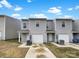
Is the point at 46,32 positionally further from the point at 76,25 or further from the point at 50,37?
the point at 76,25

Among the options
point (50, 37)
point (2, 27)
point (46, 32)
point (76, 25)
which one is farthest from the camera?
point (76, 25)

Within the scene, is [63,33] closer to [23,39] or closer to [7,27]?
[23,39]

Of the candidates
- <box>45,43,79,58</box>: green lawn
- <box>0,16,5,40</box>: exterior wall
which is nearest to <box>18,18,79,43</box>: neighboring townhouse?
<box>0,16,5,40</box>: exterior wall

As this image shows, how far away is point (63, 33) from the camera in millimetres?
27031

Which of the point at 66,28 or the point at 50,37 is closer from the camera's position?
the point at 66,28

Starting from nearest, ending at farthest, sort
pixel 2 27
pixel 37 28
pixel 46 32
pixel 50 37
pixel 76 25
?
pixel 37 28 → pixel 46 32 → pixel 2 27 → pixel 50 37 → pixel 76 25

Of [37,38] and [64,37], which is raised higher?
[64,37]

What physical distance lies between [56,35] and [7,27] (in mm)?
11395

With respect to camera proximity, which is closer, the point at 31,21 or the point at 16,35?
the point at 31,21

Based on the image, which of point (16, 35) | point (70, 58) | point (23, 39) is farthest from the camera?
point (16, 35)

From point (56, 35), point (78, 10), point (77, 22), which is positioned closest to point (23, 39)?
point (56, 35)

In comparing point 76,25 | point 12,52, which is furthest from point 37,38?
point 12,52

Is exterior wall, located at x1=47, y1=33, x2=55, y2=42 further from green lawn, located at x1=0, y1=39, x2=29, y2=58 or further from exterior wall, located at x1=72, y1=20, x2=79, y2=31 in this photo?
green lawn, located at x1=0, y1=39, x2=29, y2=58

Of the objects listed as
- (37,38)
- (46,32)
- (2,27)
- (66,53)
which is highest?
(2,27)
